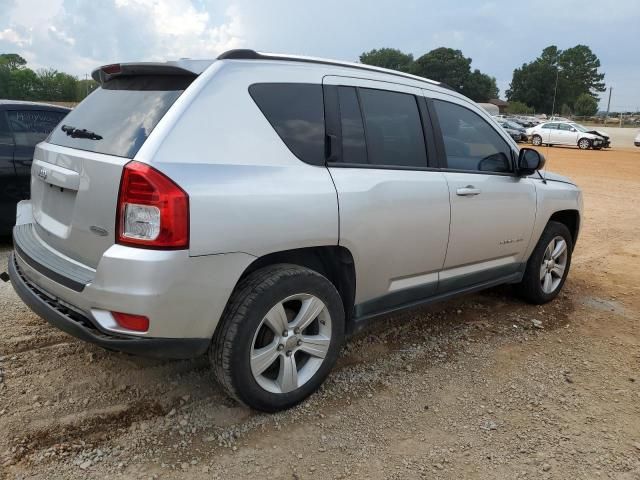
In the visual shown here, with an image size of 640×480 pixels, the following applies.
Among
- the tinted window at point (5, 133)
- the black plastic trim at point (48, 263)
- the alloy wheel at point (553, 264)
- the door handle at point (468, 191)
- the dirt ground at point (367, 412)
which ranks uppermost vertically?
the tinted window at point (5, 133)

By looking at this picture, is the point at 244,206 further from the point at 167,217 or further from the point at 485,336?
the point at 485,336

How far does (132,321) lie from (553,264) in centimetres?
377

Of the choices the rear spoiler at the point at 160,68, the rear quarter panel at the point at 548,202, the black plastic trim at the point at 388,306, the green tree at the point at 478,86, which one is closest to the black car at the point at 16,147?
A: the rear spoiler at the point at 160,68

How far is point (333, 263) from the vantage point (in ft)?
10.1

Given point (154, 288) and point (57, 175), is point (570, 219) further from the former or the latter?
point (57, 175)

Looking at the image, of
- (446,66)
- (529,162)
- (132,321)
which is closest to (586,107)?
(446,66)

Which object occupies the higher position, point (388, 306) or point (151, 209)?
point (151, 209)

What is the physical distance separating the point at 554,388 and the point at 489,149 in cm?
174

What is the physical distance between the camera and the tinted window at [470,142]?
146 inches

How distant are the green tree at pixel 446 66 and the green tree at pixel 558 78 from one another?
15244 mm

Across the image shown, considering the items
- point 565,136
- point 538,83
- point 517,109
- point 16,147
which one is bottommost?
point 565,136

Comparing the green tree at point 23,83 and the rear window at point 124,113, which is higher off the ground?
the green tree at point 23,83

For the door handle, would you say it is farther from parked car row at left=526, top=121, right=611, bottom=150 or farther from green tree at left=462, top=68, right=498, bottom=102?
green tree at left=462, top=68, right=498, bottom=102

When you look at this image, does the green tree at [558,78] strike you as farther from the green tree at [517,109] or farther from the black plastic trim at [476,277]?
the black plastic trim at [476,277]
